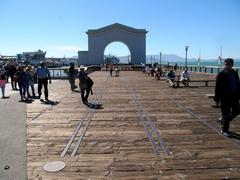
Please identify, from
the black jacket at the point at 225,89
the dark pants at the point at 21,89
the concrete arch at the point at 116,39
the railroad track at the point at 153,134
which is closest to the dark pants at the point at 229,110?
the black jacket at the point at 225,89

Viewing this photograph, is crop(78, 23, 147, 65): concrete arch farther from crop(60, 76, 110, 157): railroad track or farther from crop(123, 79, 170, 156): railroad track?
crop(60, 76, 110, 157): railroad track

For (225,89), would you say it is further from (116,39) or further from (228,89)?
(116,39)

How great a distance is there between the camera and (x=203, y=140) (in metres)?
7.26

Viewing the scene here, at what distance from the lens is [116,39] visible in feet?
210

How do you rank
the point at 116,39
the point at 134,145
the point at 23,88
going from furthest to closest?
1. the point at 116,39
2. the point at 23,88
3. the point at 134,145

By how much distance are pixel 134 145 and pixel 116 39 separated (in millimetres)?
58289

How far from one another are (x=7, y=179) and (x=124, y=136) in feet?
10.5

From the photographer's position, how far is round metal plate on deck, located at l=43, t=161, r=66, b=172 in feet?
18.0

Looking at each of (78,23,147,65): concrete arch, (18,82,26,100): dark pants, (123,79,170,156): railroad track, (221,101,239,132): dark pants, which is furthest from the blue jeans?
(78,23,147,65): concrete arch

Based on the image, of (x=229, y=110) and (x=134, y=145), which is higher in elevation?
(x=229, y=110)

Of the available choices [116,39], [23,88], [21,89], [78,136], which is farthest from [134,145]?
[116,39]

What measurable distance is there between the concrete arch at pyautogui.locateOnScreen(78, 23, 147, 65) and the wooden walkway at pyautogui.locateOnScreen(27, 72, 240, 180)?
5321cm

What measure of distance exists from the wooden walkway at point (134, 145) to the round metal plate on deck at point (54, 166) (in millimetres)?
100

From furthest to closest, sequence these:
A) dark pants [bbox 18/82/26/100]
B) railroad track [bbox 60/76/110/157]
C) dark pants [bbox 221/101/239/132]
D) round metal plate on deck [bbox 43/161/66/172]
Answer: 1. dark pants [bbox 18/82/26/100]
2. dark pants [bbox 221/101/239/132]
3. railroad track [bbox 60/76/110/157]
4. round metal plate on deck [bbox 43/161/66/172]
